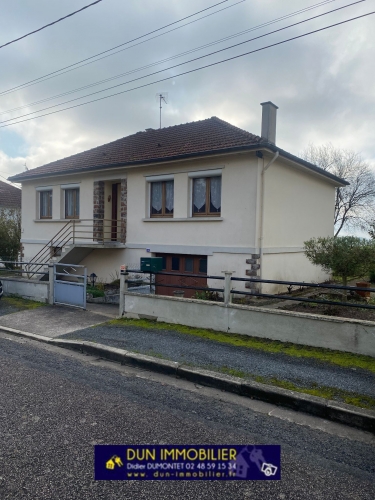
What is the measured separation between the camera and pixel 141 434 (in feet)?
11.9

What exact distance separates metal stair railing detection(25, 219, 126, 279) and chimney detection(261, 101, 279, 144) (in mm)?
6208

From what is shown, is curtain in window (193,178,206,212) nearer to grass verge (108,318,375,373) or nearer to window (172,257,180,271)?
window (172,257,180,271)

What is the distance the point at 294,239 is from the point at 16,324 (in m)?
9.18

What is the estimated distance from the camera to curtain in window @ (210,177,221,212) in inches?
458

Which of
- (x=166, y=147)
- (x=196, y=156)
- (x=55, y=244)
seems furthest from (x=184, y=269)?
(x=55, y=244)

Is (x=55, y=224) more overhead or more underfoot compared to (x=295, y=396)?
more overhead

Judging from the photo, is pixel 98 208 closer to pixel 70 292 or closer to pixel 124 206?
pixel 124 206

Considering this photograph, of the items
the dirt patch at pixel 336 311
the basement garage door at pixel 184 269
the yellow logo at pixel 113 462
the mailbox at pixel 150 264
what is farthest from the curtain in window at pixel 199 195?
the yellow logo at pixel 113 462

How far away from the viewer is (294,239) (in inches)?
516

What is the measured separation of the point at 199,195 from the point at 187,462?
9517 mm

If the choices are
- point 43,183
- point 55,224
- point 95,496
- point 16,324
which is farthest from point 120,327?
point 43,183

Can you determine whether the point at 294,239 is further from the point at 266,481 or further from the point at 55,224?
the point at 266,481

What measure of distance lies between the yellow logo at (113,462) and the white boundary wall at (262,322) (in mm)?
4157

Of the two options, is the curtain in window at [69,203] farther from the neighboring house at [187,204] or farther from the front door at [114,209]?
the front door at [114,209]
